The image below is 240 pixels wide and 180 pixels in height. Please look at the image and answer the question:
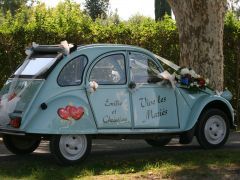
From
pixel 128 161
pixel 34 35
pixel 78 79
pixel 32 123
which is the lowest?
pixel 128 161

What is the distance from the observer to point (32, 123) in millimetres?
8891

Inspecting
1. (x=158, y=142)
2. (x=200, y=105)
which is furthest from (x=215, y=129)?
(x=158, y=142)

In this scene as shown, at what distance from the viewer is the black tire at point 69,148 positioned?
356 inches

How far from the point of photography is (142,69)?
1015 cm

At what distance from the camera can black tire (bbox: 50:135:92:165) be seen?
9.03 metres

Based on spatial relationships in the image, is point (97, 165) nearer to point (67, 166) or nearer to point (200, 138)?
point (67, 166)

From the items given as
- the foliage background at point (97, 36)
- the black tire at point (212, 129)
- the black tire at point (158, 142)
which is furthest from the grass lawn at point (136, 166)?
the foliage background at point (97, 36)

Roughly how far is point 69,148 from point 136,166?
3.40 ft

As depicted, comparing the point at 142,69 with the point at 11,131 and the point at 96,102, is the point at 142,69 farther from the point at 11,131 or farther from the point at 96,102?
the point at 11,131

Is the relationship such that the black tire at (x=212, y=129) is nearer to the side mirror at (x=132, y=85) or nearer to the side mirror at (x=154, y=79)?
the side mirror at (x=154, y=79)

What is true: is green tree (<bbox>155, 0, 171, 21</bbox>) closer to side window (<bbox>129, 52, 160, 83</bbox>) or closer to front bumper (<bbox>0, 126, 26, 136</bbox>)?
side window (<bbox>129, 52, 160, 83</bbox>)

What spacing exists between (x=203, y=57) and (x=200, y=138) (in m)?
3.35

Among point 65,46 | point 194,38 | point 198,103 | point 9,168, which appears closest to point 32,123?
point 9,168

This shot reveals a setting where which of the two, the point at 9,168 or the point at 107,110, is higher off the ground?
the point at 107,110
